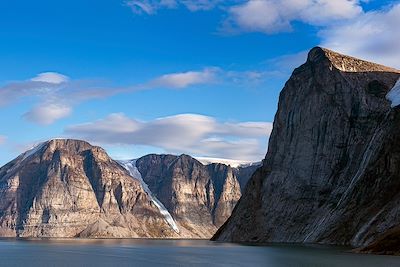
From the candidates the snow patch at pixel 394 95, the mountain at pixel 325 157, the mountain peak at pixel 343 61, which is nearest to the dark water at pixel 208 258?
the mountain at pixel 325 157

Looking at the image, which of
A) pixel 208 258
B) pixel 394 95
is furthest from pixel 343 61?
pixel 208 258

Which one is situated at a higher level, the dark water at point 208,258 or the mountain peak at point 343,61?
the mountain peak at point 343,61

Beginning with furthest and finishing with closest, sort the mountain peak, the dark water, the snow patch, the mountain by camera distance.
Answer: the mountain peak → the snow patch → the mountain → the dark water

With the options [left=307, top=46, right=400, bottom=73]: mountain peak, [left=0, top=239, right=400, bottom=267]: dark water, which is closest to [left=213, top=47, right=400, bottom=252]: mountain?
[left=307, top=46, right=400, bottom=73]: mountain peak

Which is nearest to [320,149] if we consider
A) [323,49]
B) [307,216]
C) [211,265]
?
[307,216]

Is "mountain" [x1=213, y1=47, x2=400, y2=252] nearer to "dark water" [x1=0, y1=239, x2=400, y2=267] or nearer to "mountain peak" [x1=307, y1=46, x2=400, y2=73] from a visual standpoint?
"mountain peak" [x1=307, y1=46, x2=400, y2=73]

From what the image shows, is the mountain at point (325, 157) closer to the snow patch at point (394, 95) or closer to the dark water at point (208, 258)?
the snow patch at point (394, 95)
